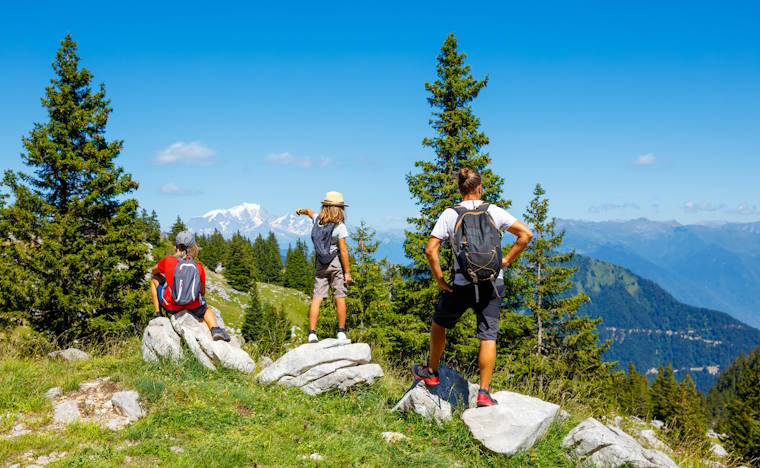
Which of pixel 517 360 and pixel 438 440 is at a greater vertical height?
pixel 438 440

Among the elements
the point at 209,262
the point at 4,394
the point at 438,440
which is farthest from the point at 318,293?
the point at 209,262

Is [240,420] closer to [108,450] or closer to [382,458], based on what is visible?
[108,450]

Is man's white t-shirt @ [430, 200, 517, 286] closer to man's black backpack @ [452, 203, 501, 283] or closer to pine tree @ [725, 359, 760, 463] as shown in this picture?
man's black backpack @ [452, 203, 501, 283]

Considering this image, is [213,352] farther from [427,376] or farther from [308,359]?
[427,376]

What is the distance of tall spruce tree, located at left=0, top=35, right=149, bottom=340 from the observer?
1550 centimetres

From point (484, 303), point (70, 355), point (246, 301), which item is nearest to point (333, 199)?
point (484, 303)

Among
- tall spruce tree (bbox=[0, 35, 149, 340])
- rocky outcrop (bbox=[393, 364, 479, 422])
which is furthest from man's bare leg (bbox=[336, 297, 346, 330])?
tall spruce tree (bbox=[0, 35, 149, 340])

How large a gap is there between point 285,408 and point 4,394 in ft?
13.3

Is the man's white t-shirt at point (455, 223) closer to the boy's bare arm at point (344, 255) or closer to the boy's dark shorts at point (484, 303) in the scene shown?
the boy's dark shorts at point (484, 303)

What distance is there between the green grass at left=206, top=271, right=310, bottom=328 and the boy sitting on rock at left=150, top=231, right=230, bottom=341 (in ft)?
155

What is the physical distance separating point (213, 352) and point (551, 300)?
1918 centimetres

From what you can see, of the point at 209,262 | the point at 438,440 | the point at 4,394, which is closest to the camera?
the point at 438,440

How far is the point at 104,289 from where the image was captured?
1653 centimetres

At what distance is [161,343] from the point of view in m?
7.59
